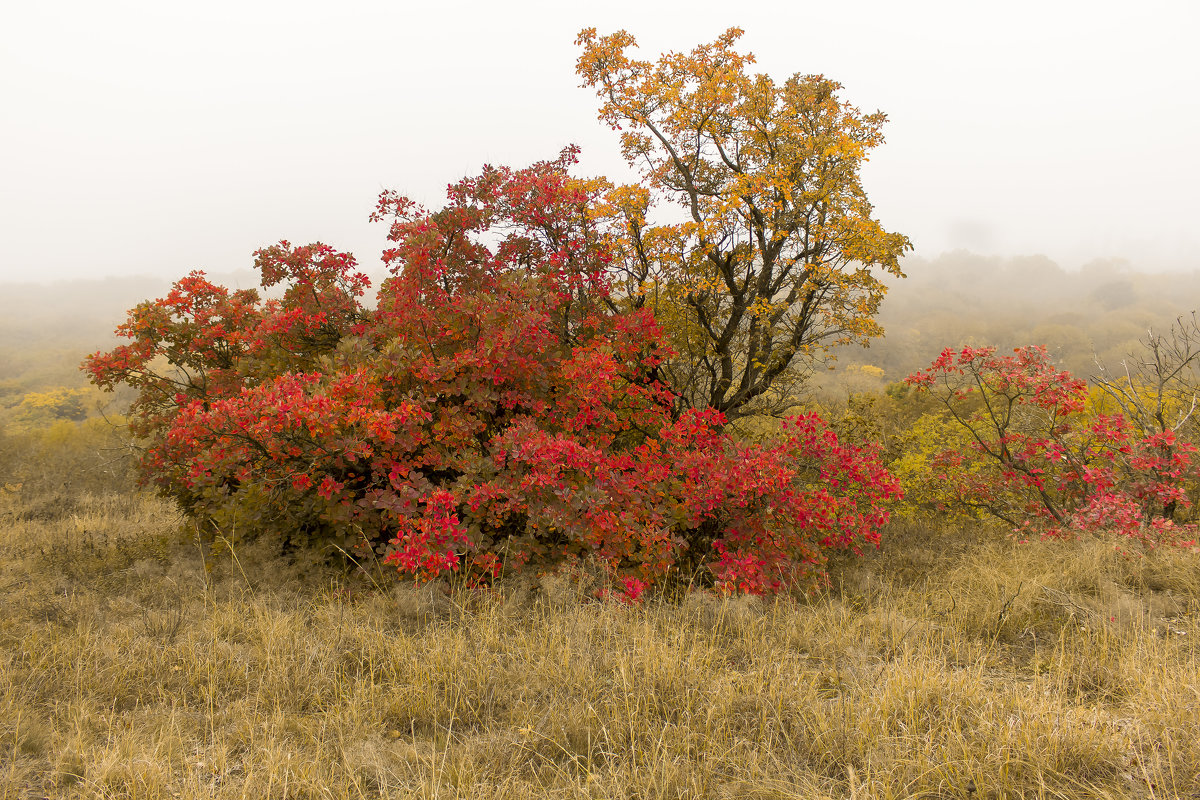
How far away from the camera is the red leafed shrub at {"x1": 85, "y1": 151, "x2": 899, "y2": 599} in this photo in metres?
4.12

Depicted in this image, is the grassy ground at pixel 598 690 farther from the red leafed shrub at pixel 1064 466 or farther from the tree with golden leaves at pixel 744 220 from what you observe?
the tree with golden leaves at pixel 744 220

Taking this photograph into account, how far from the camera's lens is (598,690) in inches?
114

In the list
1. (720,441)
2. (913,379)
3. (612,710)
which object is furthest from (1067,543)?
(612,710)

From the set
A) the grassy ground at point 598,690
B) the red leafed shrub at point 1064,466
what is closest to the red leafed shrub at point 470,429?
the grassy ground at point 598,690

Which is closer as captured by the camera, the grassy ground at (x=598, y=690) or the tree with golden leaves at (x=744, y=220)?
the grassy ground at (x=598, y=690)

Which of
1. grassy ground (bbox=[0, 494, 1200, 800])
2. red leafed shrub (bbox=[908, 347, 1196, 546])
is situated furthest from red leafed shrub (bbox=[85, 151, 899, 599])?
red leafed shrub (bbox=[908, 347, 1196, 546])

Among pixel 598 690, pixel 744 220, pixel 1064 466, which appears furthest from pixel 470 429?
pixel 1064 466

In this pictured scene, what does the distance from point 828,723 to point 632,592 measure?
175 centimetres

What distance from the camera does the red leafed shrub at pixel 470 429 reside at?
4117mm

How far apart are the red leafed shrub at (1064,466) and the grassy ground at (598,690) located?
109 cm

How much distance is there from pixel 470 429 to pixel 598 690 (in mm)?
2341

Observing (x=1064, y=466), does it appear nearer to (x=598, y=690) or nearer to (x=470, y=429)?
(x=598, y=690)

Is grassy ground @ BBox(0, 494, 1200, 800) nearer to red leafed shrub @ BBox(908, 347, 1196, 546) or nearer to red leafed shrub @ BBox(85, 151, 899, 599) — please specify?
red leafed shrub @ BBox(85, 151, 899, 599)

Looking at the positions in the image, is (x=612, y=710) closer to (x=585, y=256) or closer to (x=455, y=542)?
(x=455, y=542)
